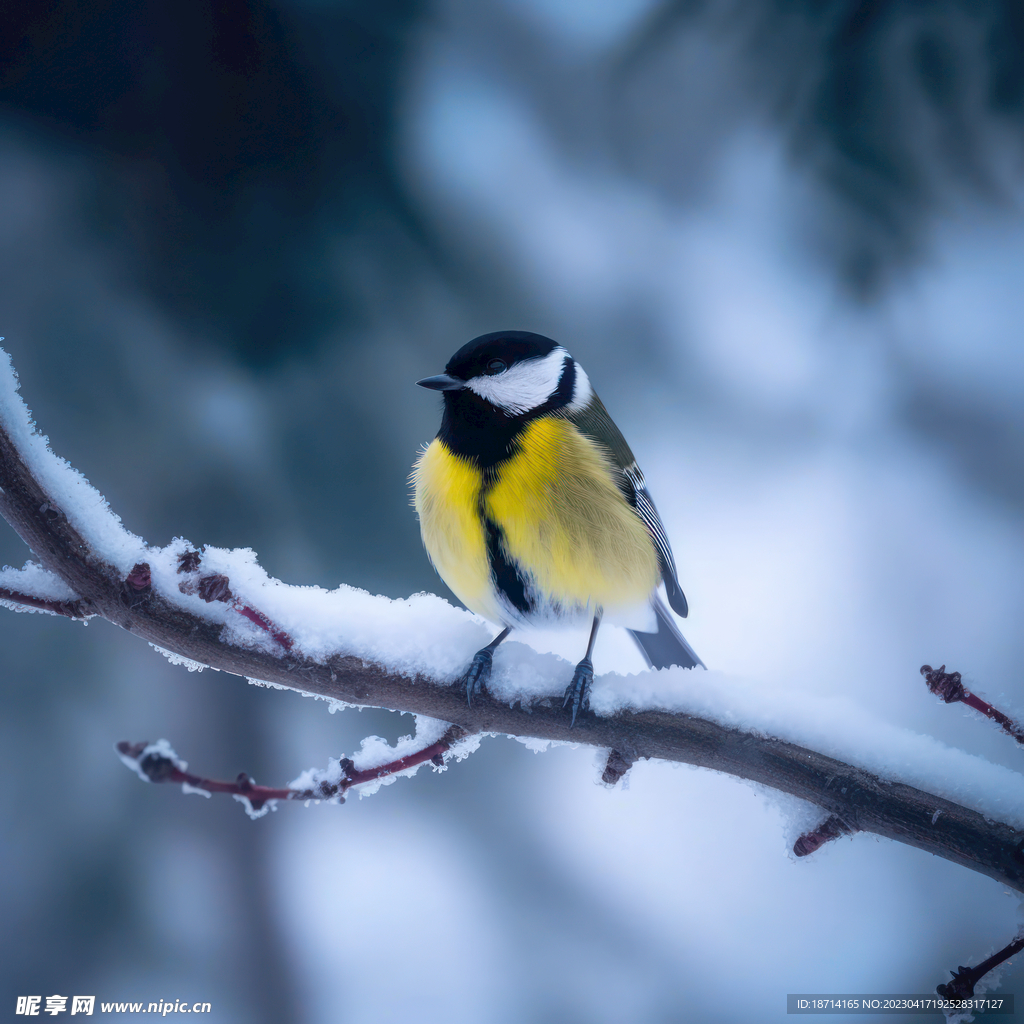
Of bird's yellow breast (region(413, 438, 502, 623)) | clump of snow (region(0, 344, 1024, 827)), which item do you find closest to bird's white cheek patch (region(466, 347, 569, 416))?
bird's yellow breast (region(413, 438, 502, 623))

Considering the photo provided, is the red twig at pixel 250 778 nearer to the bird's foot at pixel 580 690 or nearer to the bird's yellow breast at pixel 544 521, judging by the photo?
the bird's foot at pixel 580 690

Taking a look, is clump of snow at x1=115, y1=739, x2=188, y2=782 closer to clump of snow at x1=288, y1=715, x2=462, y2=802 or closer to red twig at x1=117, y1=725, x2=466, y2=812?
red twig at x1=117, y1=725, x2=466, y2=812

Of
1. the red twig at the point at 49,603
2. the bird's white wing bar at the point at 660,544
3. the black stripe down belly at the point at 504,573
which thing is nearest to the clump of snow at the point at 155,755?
the red twig at the point at 49,603

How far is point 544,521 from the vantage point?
1285mm

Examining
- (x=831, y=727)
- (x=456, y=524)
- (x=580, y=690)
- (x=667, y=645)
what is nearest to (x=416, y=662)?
(x=580, y=690)

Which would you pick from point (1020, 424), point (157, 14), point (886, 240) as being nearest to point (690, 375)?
point (886, 240)

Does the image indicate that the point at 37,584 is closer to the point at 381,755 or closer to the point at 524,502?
the point at 381,755

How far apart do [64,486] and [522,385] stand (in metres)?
0.92

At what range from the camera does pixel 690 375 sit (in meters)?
2.65

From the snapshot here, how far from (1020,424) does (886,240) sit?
879 mm

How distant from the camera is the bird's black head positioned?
134 centimetres

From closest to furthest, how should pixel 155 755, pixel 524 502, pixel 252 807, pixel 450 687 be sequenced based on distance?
pixel 155 755 < pixel 252 807 < pixel 450 687 < pixel 524 502

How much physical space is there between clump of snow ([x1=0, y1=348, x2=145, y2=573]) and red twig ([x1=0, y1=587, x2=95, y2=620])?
83 mm

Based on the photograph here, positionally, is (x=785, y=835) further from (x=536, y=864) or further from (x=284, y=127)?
(x=284, y=127)
